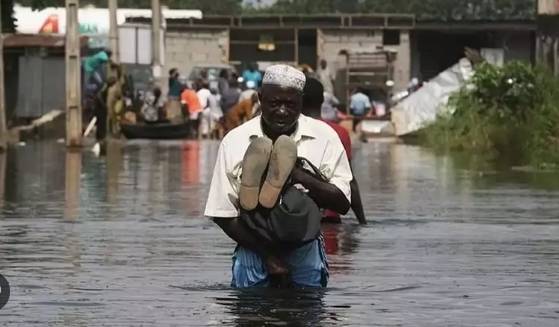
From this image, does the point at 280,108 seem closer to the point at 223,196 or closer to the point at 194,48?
the point at 223,196

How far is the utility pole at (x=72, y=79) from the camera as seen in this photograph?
35812 mm

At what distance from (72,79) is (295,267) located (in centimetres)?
2742

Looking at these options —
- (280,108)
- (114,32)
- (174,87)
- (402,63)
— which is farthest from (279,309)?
(402,63)

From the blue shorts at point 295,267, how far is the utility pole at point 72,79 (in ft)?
87.1

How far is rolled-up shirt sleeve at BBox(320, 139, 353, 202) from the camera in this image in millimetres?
8969

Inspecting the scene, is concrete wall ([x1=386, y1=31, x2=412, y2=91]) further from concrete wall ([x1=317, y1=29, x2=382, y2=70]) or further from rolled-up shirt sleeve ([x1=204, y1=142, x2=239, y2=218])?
rolled-up shirt sleeve ([x1=204, y1=142, x2=239, y2=218])

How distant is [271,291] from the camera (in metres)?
9.45

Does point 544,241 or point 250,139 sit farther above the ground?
point 250,139

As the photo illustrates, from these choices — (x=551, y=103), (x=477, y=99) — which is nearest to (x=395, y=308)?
(x=551, y=103)

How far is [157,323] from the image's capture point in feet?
31.4

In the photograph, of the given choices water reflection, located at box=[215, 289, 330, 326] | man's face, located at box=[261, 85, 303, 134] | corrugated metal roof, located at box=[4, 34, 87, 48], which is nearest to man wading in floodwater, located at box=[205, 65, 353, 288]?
man's face, located at box=[261, 85, 303, 134]

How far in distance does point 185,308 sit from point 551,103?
2053cm

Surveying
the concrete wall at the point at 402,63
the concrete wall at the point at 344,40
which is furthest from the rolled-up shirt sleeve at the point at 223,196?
the concrete wall at the point at 344,40

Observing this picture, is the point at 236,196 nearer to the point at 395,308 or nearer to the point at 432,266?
the point at 395,308
